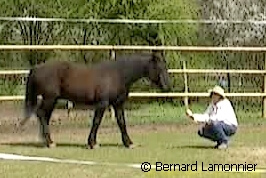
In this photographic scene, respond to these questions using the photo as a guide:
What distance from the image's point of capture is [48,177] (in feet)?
24.6

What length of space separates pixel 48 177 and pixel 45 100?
280 cm

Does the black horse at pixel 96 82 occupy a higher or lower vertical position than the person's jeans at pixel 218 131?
higher

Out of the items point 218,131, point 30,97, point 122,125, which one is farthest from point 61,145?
point 218,131

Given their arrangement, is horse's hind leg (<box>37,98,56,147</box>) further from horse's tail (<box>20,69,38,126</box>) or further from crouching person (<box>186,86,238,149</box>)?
crouching person (<box>186,86,238,149</box>)

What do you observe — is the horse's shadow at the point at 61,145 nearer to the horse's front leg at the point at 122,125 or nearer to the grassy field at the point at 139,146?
the grassy field at the point at 139,146

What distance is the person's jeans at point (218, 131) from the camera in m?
9.59

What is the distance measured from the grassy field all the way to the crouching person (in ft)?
0.62

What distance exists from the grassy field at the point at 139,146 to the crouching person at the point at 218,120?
0.62 ft

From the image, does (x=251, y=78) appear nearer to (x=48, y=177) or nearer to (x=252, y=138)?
(x=252, y=138)

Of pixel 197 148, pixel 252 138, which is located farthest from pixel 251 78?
pixel 197 148

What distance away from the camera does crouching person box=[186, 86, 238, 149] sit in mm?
9578

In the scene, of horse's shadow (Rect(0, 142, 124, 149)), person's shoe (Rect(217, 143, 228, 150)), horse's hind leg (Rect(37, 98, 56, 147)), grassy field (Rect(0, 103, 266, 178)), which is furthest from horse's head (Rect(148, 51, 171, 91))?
horse's hind leg (Rect(37, 98, 56, 147))

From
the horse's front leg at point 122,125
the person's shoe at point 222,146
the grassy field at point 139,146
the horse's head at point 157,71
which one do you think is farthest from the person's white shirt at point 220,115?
the horse's front leg at point 122,125

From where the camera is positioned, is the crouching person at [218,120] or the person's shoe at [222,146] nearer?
the crouching person at [218,120]
